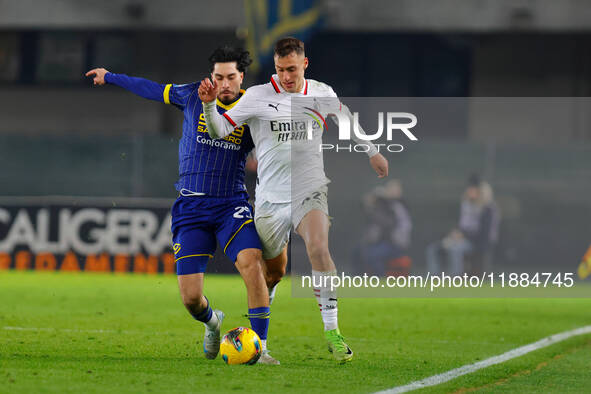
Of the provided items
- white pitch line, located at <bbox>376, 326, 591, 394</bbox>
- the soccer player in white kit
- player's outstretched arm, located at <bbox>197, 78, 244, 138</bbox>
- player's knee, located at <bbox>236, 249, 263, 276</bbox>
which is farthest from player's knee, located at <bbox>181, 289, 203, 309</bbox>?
white pitch line, located at <bbox>376, 326, 591, 394</bbox>

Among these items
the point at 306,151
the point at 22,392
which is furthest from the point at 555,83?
the point at 22,392

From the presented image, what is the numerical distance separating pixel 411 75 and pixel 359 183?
27.1 feet

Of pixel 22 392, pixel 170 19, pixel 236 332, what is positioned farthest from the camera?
pixel 170 19

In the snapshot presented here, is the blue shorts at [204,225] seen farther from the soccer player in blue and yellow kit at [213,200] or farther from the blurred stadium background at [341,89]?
the blurred stadium background at [341,89]

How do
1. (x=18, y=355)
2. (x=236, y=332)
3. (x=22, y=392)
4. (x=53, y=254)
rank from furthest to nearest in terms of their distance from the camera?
(x=53, y=254) < (x=18, y=355) < (x=236, y=332) < (x=22, y=392)

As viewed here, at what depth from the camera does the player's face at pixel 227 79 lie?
842cm

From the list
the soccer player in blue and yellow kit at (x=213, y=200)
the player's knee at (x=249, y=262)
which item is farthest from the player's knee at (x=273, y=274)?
the player's knee at (x=249, y=262)

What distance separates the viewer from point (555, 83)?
90.6ft

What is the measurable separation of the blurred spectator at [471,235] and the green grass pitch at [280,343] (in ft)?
10.3

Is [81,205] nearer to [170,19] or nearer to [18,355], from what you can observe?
[170,19]

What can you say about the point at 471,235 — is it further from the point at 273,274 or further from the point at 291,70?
the point at 291,70

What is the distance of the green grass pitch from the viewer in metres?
7.43

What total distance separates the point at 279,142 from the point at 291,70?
52cm

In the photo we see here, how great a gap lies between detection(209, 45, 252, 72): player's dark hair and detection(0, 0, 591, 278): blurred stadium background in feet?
36.4
